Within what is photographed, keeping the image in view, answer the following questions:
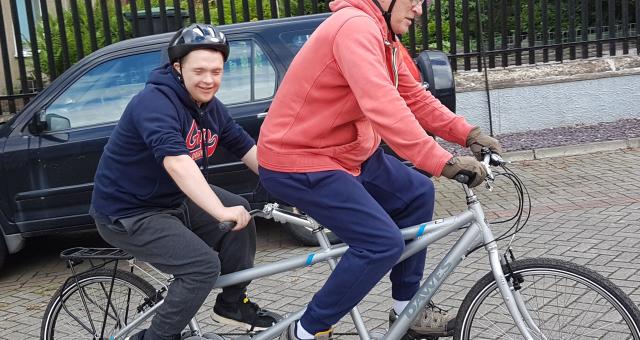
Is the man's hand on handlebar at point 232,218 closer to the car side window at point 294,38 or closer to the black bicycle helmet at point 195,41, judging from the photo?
the black bicycle helmet at point 195,41

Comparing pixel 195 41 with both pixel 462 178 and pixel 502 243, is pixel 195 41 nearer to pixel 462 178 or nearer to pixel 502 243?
pixel 462 178

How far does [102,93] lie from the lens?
6.00 m

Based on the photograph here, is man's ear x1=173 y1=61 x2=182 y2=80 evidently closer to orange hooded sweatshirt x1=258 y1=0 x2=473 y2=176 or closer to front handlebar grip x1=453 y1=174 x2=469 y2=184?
orange hooded sweatshirt x1=258 y1=0 x2=473 y2=176

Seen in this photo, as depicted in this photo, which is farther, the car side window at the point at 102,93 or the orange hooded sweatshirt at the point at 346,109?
the car side window at the point at 102,93

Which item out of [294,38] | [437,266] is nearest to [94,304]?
[437,266]

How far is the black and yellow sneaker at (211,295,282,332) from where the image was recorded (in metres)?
3.44

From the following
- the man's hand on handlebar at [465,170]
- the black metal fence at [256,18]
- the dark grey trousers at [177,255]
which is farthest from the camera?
the black metal fence at [256,18]

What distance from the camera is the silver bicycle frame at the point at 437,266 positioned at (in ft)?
9.89

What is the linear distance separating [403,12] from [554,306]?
1.25 meters

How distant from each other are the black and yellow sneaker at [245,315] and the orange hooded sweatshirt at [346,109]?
691mm

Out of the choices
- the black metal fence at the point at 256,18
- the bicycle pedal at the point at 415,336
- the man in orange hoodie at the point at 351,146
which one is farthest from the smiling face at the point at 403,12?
the black metal fence at the point at 256,18

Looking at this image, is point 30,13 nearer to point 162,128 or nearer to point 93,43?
point 93,43


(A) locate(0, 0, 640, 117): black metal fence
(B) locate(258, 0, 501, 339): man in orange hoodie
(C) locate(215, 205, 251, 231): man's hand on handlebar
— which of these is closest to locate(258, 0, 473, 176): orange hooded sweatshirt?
(B) locate(258, 0, 501, 339): man in orange hoodie

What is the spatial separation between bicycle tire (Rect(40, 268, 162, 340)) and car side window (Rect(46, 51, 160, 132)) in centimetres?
255
